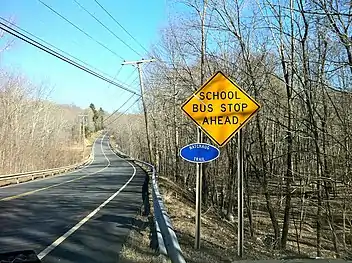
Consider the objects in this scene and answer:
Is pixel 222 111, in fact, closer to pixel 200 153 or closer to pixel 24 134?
pixel 200 153

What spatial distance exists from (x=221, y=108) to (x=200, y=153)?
0.89 meters

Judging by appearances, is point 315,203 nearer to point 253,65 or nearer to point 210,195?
point 253,65

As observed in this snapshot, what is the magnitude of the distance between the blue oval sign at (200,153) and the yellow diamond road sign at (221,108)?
19 centimetres

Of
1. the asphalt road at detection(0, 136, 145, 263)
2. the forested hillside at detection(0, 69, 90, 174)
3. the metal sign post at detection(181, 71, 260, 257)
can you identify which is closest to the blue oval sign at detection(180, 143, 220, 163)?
the metal sign post at detection(181, 71, 260, 257)

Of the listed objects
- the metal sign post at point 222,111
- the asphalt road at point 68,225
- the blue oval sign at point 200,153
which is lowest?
the asphalt road at point 68,225

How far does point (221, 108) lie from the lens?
7.65 m

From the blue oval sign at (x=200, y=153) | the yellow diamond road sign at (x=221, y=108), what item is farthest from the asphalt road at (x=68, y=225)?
the yellow diamond road sign at (x=221, y=108)

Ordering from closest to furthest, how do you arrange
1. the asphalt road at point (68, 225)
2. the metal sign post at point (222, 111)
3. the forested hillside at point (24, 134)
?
the metal sign post at point (222, 111), the asphalt road at point (68, 225), the forested hillside at point (24, 134)

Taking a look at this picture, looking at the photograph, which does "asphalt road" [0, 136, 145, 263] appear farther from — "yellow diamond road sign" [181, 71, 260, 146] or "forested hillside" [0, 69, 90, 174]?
"forested hillside" [0, 69, 90, 174]

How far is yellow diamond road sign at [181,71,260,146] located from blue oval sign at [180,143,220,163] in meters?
0.19

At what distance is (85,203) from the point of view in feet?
50.9

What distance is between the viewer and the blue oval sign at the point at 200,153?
7656mm

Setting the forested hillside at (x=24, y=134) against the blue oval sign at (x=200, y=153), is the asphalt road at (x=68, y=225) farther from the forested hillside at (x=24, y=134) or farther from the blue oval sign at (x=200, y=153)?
the forested hillside at (x=24, y=134)

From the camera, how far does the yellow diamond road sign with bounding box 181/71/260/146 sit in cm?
754
